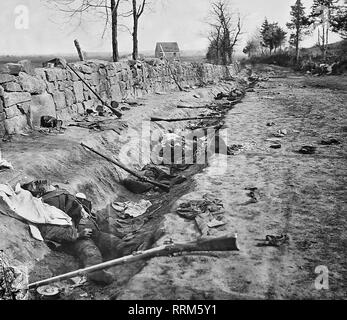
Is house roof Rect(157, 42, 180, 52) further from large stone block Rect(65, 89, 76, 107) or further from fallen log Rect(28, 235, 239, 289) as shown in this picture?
fallen log Rect(28, 235, 239, 289)

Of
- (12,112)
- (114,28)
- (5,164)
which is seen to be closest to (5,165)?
(5,164)

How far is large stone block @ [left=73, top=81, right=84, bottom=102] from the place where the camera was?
9945 mm

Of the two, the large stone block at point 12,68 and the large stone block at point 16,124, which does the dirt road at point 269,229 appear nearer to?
the large stone block at point 16,124

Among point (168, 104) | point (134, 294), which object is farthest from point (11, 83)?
point (168, 104)

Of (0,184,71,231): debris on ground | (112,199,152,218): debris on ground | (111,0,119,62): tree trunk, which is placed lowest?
(112,199,152,218): debris on ground

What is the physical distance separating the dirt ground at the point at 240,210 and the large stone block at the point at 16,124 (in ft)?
0.99

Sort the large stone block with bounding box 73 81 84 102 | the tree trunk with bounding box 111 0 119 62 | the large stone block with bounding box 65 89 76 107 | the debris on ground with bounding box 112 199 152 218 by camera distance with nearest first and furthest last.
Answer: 1. the debris on ground with bounding box 112 199 152 218
2. the large stone block with bounding box 65 89 76 107
3. the large stone block with bounding box 73 81 84 102
4. the tree trunk with bounding box 111 0 119 62

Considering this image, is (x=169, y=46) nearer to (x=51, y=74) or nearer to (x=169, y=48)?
(x=169, y=48)

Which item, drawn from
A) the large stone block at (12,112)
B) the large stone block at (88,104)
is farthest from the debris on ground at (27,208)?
the large stone block at (88,104)

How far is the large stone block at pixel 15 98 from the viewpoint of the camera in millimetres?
7128

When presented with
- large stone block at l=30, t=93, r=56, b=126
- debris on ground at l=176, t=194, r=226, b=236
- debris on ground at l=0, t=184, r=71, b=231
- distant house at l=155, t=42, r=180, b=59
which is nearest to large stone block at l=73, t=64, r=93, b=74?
large stone block at l=30, t=93, r=56, b=126

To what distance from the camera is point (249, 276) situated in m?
3.49

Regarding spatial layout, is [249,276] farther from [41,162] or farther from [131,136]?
[131,136]

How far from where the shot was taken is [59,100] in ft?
29.9
